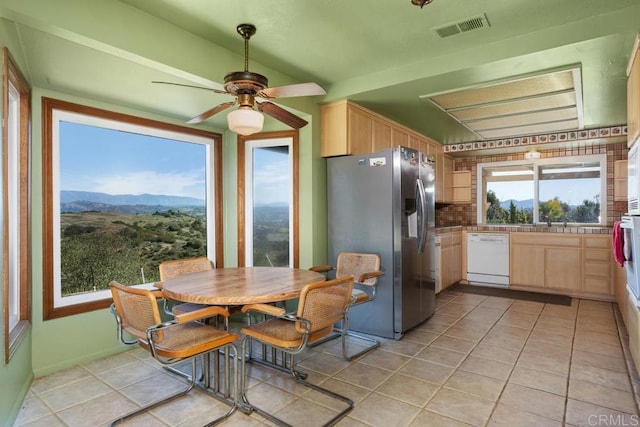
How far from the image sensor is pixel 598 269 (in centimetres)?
479

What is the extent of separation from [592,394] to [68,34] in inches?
149

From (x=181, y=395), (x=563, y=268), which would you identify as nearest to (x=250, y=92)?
(x=181, y=395)

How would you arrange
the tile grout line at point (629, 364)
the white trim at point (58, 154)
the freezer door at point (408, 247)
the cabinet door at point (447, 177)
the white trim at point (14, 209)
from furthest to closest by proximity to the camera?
the cabinet door at point (447, 177), the freezer door at point (408, 247), the white trim at point (58, 154), the white trim at point (14, 209), the tile grout line at point (629, 364)

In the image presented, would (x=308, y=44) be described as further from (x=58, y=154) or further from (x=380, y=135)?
(x=58, y=154)

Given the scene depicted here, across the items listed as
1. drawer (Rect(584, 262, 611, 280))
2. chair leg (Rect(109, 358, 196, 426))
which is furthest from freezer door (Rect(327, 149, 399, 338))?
drawer (Rect(584, 262, 611, 280))

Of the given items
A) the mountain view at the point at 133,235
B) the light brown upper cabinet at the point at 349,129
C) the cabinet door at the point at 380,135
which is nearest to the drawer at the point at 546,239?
the cabinet door at the point at 380,135

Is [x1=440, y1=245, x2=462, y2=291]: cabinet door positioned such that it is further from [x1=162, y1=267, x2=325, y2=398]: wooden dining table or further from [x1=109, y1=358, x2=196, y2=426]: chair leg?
[x1=109, y1=358, x2=196, y2=426]: chair leg

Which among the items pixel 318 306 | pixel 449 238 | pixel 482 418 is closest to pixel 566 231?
pixel 449 238

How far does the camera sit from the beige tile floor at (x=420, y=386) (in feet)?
6.74

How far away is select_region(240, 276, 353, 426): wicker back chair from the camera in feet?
6.46

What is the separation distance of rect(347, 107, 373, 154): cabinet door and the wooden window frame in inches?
22.2

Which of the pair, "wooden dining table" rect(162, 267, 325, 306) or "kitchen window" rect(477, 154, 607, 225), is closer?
"wooden dining table" rect(162, 267, 325, 306)

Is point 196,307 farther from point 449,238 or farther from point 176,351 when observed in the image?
point 449,238

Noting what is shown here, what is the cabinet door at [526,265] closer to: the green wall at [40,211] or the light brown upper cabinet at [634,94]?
the light brown upper cabinet at [634,94]
